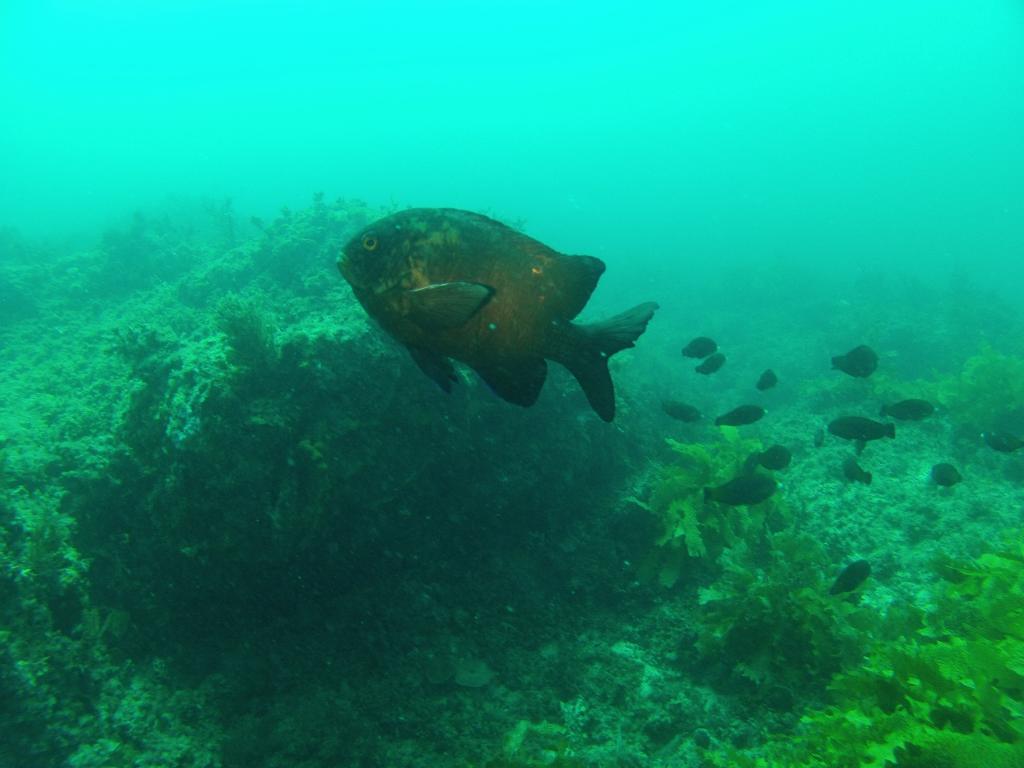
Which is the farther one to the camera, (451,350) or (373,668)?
(373,668)

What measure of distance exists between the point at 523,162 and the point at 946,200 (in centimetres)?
10419

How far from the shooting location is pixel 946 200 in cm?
7325

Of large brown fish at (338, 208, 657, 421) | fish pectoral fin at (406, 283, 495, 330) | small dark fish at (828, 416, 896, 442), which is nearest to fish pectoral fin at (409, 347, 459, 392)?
large brown fish at (338, 208, 657, 421)

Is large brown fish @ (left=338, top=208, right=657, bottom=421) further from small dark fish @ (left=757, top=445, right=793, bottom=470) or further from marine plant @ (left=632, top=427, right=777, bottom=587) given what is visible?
small dark fish @ (left=757, top=445, right=793, bottom=470)

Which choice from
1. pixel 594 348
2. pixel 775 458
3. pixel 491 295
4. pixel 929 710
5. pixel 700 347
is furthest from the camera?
pixel 700 347

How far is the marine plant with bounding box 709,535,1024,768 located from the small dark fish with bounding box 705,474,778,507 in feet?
5.37

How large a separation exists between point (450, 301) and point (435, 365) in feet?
1.50

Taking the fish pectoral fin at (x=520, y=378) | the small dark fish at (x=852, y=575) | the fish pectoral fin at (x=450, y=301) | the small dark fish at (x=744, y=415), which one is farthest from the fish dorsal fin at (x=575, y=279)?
the small dark fish at (x=744, y=415)

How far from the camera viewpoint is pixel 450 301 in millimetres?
1763

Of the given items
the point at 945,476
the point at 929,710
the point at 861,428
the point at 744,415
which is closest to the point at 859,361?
the point at 861,428

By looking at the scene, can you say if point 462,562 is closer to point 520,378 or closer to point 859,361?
point 520,378

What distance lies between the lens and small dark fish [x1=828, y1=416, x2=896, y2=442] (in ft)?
19.5

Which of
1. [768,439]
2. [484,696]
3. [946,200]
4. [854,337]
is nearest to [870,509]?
[768,439]

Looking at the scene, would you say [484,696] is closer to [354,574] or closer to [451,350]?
[354,574]
